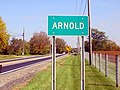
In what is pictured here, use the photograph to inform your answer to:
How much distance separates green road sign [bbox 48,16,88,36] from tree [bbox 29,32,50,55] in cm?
12484

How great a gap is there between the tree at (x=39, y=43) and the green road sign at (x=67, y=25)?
410 feet

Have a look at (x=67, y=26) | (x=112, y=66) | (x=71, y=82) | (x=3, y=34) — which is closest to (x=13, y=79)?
(x=71, y=82)

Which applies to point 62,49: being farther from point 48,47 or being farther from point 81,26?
point 81,26

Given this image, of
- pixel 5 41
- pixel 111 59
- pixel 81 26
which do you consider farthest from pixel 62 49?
pixel 81 26

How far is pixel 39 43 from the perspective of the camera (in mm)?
131750

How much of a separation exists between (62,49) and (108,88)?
544 ft

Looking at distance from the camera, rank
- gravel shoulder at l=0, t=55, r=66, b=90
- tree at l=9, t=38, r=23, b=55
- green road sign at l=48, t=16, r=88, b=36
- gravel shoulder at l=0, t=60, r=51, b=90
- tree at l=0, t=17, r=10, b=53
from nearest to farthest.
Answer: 1. green road sign at l=48, t=16, r=88, b=36
2. gravel shoulder at l=0, t=55, r=66, b=90
3. gravel shoulder at l=0, t=60, r=51, b=90
4. tree at l=0, t=17, r=10, b=53
5. tree at l=9, t=38, r=23, b=55

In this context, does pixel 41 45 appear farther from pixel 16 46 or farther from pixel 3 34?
pixel 3 34

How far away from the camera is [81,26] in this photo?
7.15 metres

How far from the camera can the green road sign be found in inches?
280

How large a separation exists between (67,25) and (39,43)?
125 m

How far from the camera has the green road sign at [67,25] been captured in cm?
711

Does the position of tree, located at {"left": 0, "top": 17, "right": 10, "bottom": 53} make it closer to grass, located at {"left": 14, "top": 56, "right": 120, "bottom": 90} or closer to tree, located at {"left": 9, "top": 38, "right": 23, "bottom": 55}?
tree, located at {"left": 9, "top": 38, "right": 23, "bottom": 55}

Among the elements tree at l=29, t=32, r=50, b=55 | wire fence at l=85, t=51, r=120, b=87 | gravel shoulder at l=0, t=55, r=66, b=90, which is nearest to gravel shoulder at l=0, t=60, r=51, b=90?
gravel shoulder at l=0, t=55, r=66, b=90
